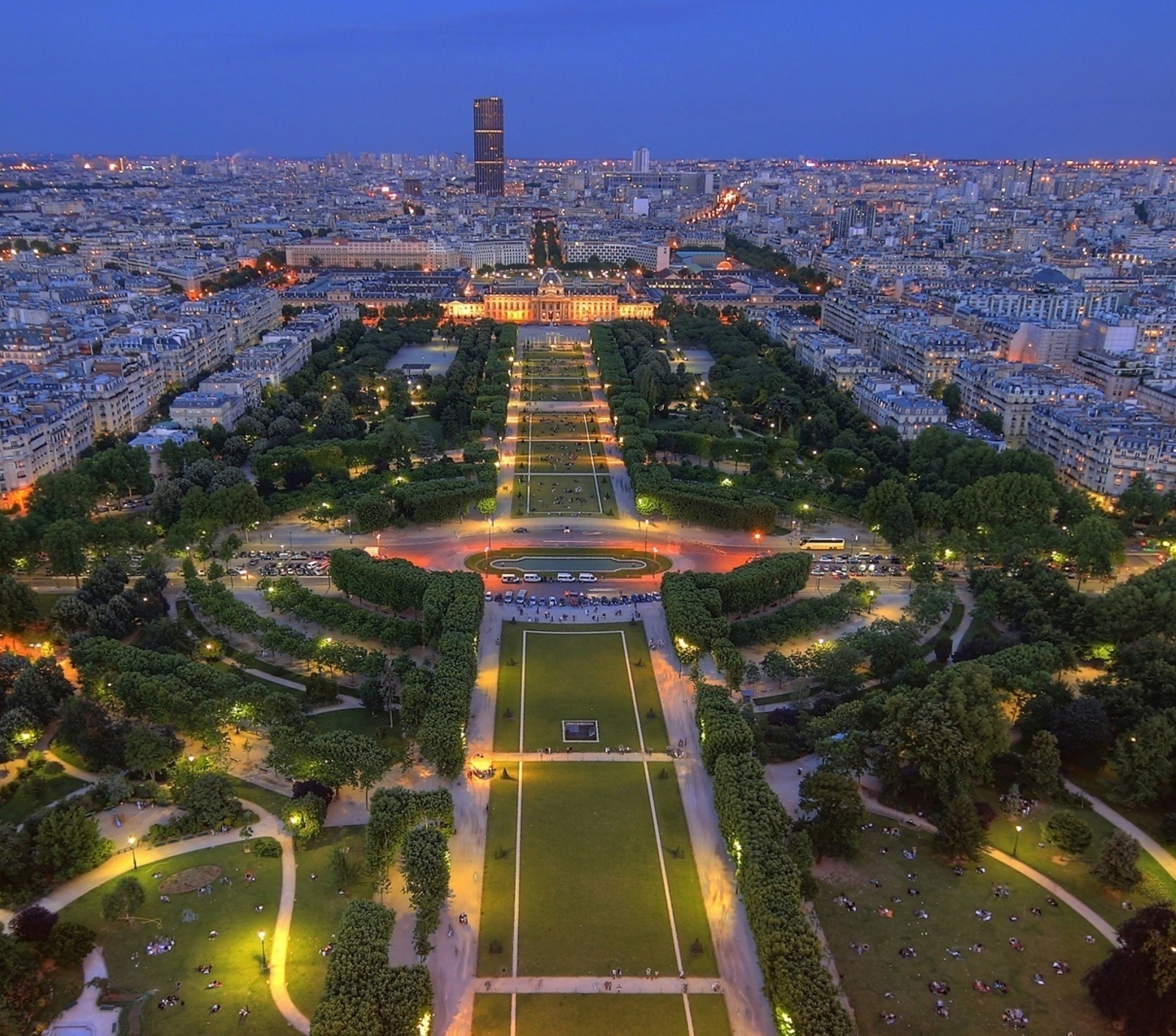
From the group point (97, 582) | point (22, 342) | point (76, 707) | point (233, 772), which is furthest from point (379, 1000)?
point (22, 342)

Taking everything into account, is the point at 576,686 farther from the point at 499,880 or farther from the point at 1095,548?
the point at 1095,548

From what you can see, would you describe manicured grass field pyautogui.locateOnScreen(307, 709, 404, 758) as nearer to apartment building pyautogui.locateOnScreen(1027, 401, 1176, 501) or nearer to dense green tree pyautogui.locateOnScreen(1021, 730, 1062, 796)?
dense green tree pyautogui.locateOnScreen(1021, 730, 1062, 796)

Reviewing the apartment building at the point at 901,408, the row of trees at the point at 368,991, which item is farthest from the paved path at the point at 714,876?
the apartment building at the point at 901,408

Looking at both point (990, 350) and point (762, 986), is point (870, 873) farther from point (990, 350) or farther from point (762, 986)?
point (990, 350)

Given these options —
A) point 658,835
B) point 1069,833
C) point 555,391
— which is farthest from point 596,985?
point 555,391

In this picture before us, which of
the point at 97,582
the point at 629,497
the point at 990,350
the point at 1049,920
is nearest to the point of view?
the point at 1049,920

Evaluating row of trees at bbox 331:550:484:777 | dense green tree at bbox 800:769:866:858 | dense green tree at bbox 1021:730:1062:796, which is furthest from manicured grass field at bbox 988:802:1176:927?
row of trees at bbox 331:550:484:777
